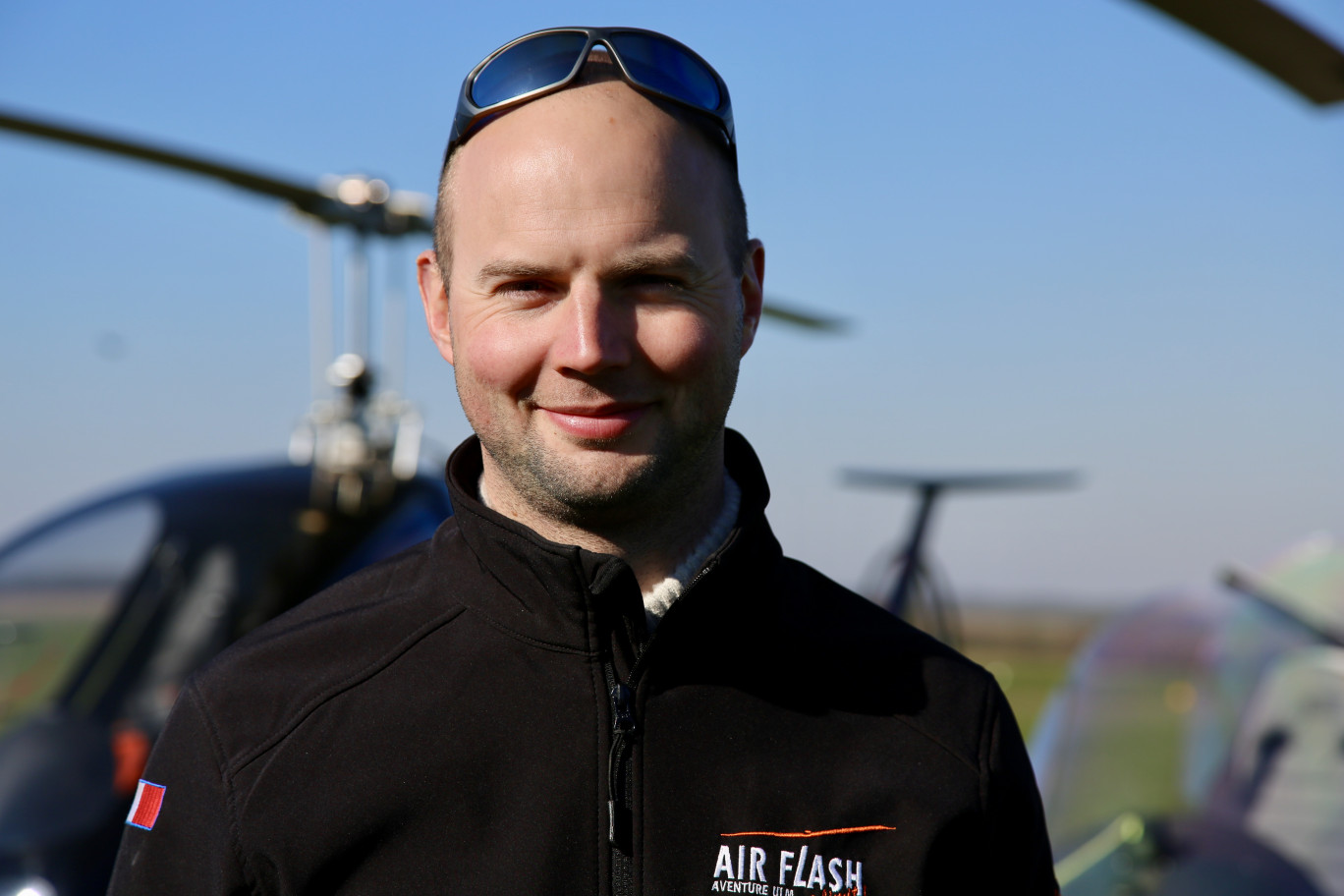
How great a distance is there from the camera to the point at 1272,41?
2.32 meters

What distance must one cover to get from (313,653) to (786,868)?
2.15ft

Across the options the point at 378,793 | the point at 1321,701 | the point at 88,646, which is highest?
the point at 378,793

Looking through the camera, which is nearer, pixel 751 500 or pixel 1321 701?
pixel 751 500

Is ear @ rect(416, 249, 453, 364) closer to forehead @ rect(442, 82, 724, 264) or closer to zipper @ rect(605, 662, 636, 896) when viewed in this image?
forehead @ rect(442, 82, 724, 264)

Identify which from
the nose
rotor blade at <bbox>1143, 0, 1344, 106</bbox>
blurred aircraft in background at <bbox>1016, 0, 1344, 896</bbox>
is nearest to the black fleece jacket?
the nose

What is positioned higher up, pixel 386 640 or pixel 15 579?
pixel 386 640

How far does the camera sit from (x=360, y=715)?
138 cm

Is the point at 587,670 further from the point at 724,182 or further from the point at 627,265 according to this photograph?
the point at 724,182

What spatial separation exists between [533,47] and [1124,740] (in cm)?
293

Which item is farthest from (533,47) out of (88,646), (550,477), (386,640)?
(88,646)

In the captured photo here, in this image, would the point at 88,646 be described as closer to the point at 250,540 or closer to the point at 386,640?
the point at 250,540

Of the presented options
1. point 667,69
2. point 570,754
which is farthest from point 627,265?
point 570,754

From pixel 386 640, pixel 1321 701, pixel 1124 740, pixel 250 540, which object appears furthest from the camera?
pixel 250 540

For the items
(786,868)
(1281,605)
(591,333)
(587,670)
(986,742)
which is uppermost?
(591,333)
